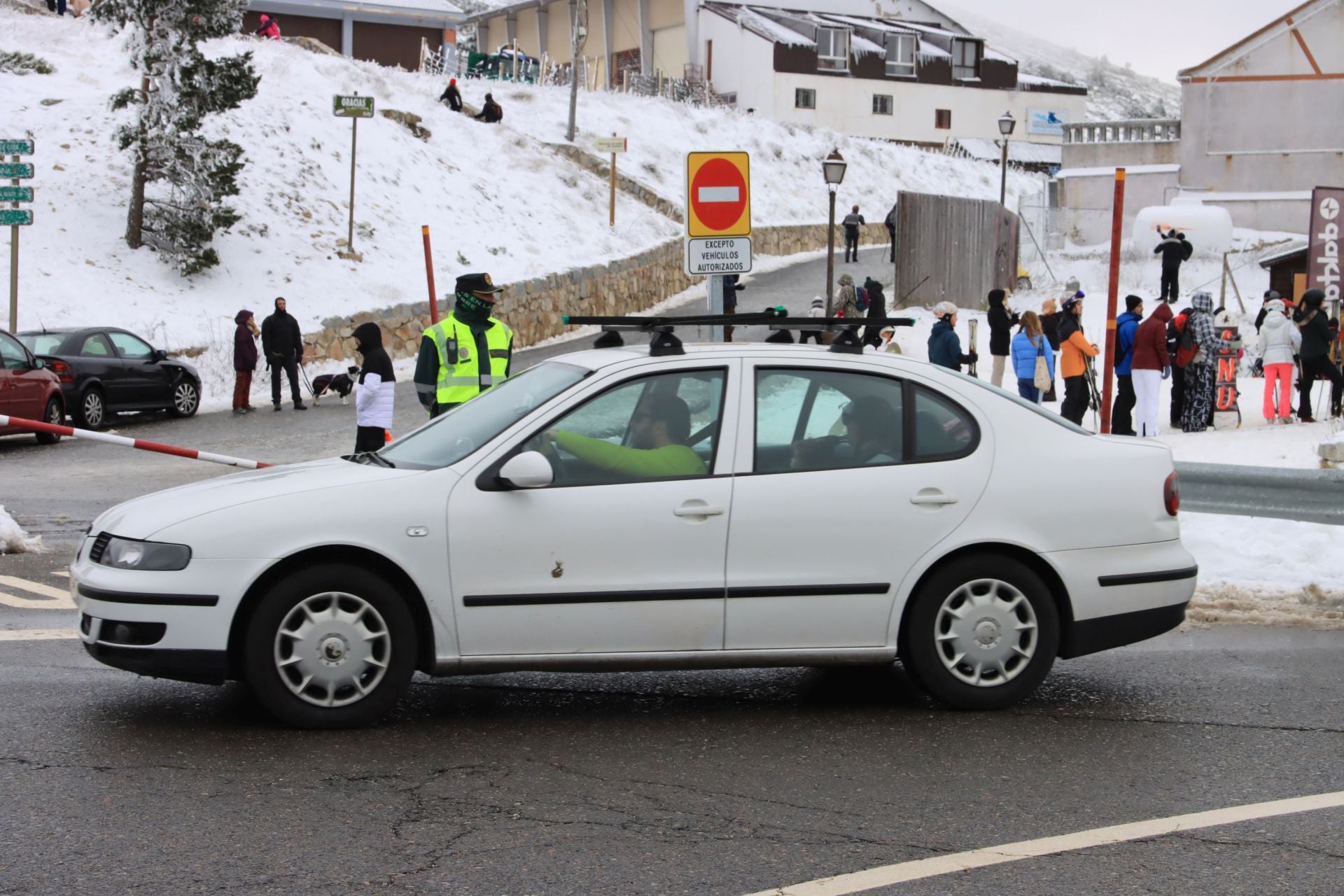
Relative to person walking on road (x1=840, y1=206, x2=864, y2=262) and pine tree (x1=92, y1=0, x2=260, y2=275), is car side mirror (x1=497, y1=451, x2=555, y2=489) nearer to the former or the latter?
pine tree (x1=92, y1=0, x2=260, y2=275)

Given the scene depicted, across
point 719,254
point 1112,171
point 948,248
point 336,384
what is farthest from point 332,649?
point 1112,171

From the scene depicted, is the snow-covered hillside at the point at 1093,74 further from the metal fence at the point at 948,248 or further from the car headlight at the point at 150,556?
the car headlight at the point at 150,556

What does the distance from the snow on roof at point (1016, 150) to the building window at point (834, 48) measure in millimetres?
6154

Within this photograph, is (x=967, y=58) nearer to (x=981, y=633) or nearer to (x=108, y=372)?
(x=108, y=372)

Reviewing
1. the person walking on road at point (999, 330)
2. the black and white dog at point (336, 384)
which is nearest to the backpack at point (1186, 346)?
the person walking on road at point (999, 330)

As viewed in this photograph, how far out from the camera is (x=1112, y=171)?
131 feet

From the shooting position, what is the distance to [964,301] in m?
33.8

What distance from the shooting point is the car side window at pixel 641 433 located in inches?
237

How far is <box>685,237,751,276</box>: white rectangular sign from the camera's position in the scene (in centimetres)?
1130

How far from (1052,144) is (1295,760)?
69.9 meters

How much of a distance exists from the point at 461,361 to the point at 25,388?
10.3m

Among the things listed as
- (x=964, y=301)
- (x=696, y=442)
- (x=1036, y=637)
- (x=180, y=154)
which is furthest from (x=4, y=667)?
(x=964, y=301)

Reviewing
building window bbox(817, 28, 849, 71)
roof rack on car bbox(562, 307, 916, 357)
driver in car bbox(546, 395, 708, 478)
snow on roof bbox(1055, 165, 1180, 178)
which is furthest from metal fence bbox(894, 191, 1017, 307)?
building window bbox(817, 28, 849, 71)

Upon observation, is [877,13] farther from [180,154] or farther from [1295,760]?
[1295,760]
